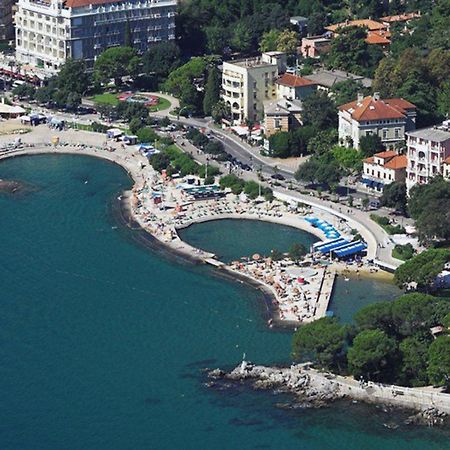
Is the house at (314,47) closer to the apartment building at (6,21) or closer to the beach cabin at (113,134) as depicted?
the beach cabin at (113,134)

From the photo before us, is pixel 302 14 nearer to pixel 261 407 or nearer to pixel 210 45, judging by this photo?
pixel 210 45

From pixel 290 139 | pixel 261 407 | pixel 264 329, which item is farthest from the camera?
pixel 290 139

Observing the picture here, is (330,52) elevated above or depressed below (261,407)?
above

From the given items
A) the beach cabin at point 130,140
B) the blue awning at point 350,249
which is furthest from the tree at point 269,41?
the blue awning at point 350,249

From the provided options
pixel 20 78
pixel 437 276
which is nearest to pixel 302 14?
pixel 20 78

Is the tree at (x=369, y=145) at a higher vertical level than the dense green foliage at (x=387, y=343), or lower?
higher

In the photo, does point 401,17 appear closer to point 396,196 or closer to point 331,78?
point 331,78

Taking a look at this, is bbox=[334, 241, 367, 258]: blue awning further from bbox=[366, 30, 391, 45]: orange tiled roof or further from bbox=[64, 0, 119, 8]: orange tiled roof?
bbox=[64, 0, 119, 8]: orange tiled roof
